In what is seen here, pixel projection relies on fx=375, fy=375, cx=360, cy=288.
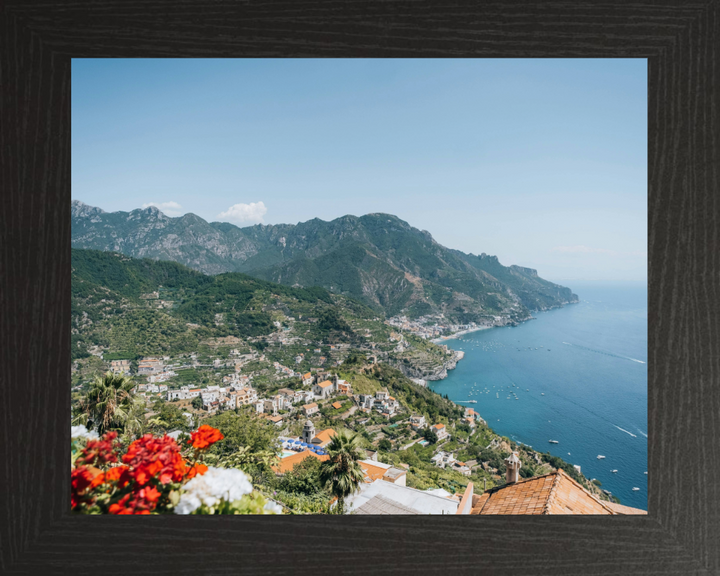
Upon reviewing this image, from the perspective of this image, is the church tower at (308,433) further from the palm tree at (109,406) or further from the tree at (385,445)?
the palm tree at (109,406)

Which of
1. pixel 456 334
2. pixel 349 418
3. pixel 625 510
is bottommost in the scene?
pixel 349 418

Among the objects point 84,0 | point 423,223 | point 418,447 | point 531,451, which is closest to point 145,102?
point 84,0

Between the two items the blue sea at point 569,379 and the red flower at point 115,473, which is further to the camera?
the blue sea at point 569,379

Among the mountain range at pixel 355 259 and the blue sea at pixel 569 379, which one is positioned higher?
the mountain range at pixel 355 259


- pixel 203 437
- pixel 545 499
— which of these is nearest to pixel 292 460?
pixel 203 437

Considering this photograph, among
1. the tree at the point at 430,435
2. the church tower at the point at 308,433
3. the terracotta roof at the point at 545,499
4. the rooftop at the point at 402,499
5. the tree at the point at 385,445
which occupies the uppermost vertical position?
the terracotta roof at the point at 545,499

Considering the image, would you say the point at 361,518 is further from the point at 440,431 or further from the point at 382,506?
the point at 440,431

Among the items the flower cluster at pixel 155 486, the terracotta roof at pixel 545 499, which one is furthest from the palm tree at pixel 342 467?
the flower cluster at pixel 155 486

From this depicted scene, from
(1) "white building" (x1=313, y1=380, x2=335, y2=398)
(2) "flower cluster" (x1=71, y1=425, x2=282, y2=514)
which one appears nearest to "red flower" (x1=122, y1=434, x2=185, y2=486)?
(2) "flower cluster" (x1=71, y1=425, x2=282, y2=514)
